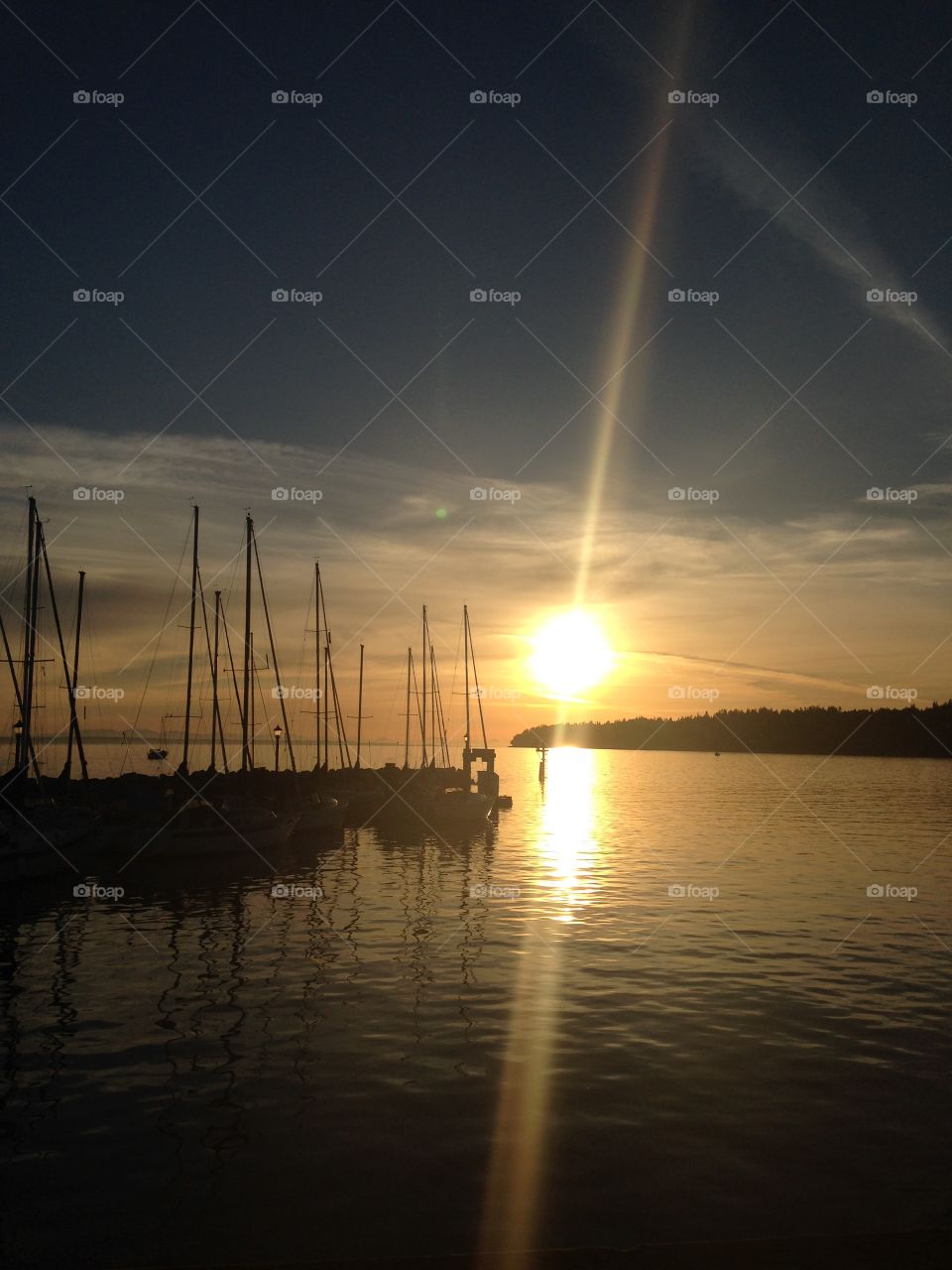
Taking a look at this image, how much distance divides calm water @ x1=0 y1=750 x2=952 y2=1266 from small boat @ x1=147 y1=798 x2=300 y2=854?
8.51m

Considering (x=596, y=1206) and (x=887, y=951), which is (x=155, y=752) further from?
(x=596, y=1206)

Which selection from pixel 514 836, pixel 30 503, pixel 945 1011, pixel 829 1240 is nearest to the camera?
pixel 829 1240

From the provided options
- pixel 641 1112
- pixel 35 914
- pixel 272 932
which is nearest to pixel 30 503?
pixel 35 914

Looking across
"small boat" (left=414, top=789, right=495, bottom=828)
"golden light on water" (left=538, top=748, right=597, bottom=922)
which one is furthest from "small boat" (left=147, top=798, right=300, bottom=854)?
"small boat" (left=414, top=789, right=495, bottom=828)

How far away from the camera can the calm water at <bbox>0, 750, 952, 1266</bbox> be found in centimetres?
1091

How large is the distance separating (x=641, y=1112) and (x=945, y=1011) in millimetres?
10111

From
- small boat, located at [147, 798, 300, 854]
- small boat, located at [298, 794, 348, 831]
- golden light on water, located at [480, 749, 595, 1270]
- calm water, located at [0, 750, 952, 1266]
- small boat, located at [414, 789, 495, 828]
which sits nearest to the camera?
golden light on water, located at [480, 749, 595, 1270]

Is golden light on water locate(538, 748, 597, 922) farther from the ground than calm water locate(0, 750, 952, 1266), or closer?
closer

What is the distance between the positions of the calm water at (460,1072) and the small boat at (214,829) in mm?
8512

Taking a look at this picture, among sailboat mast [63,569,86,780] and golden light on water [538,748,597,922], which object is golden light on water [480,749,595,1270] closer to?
golden light on water [538,748,597,922]

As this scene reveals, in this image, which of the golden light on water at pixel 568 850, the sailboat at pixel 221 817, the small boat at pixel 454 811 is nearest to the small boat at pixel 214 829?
the sailboat at pixel 221 817

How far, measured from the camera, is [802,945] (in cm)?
2794

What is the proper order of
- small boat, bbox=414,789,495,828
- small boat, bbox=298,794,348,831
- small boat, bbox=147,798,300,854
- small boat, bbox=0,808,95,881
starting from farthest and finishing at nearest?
small boat, bbox=414,789,495,828 < small boat, bbox=298,794,348,831 < small boat, bbox=147,798,300,854 < small boat, bbox=0,808,95,881

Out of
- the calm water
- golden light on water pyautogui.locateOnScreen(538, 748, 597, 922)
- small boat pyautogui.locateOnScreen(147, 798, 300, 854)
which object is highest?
small boat pyautogui.locateOnScreen(147, 798, 300, 854)
